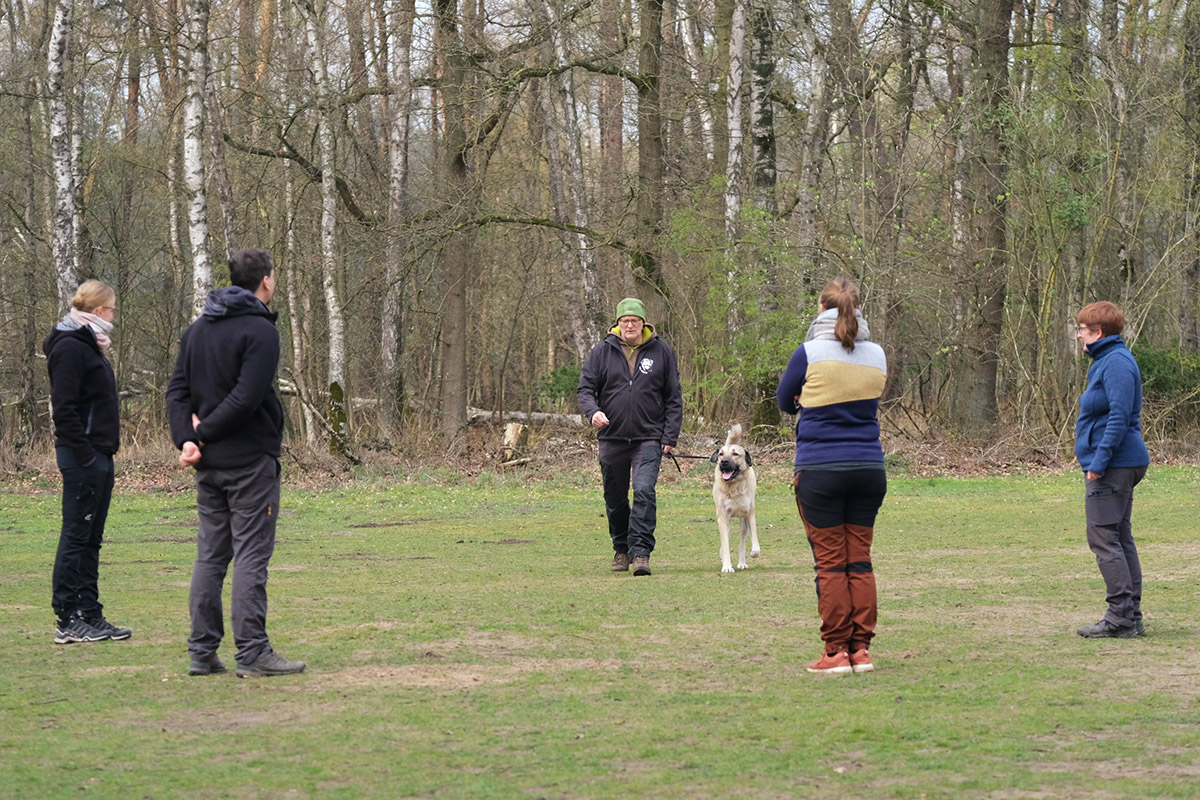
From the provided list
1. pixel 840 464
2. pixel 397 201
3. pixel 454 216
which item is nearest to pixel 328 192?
pixel 397 201

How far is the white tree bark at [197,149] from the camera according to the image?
Result: 71.6 ft

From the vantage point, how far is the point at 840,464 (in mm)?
7141

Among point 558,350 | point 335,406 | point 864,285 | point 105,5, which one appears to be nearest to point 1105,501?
point 864,285

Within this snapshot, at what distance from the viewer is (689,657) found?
7.71m

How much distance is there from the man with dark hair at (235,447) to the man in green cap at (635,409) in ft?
15.0

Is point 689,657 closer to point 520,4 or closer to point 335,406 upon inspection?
point 335,406

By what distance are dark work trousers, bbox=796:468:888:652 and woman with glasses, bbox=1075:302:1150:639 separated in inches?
73.3

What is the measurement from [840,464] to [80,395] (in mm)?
4453

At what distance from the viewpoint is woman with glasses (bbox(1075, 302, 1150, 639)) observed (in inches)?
328

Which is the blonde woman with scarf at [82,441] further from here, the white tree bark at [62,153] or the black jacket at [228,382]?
the white tree bark at [62,153]

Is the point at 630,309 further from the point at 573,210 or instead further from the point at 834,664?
the point at 573,210

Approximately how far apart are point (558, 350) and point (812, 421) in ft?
116

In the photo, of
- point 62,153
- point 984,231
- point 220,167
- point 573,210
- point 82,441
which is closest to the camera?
point 82,441

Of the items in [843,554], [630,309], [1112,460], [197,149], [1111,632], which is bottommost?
[1111,632]
